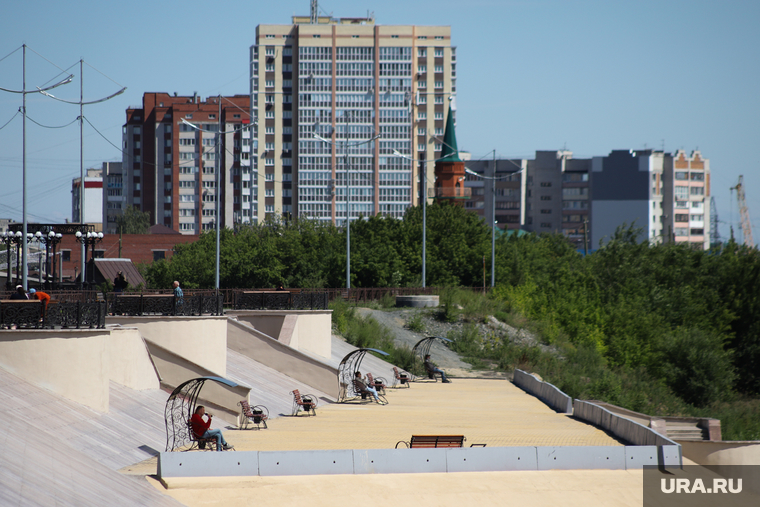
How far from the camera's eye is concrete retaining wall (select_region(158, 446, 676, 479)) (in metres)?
14.8

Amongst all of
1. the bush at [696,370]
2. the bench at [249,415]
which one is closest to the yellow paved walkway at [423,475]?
the bench at [249,415]

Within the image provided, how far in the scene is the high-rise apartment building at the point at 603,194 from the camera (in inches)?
5103

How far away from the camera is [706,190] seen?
144m

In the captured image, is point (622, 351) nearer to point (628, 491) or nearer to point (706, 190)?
point (628, 491)

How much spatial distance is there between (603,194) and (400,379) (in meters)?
104

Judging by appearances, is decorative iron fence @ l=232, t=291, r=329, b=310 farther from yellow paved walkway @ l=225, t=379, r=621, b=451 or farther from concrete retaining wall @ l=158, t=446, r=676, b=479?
concrete retaining wall @ l=158, t=446, r=676, b=479

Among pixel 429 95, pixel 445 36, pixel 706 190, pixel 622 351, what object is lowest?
pixel 622 351

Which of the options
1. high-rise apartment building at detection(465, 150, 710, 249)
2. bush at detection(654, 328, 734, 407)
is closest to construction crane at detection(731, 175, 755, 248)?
high-rise apartment building at detection(465, 150, 710, 249)

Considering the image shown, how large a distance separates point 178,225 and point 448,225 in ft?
250

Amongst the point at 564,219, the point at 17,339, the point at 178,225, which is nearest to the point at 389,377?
the point at 17,339

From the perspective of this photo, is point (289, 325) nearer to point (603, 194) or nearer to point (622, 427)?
point (622, 427)

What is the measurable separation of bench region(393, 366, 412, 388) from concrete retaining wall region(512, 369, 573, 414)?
4.77 metres

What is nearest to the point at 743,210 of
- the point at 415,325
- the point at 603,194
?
the point at 603,194

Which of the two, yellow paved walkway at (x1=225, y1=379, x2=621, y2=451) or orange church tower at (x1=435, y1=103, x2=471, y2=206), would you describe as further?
Result: orange church tower at (x1=435, y1=103, x2=471, y2=206)
